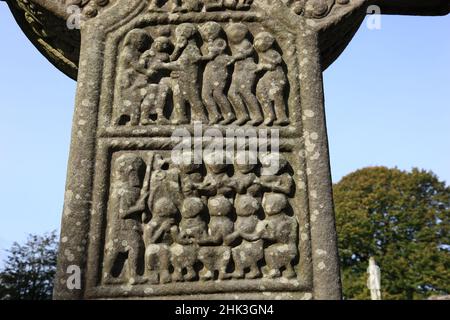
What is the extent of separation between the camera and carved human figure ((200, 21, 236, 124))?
9.87 ft

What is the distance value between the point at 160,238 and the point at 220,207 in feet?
1.38

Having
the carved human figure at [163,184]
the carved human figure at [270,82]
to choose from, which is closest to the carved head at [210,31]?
the carved human figure at [270,82]

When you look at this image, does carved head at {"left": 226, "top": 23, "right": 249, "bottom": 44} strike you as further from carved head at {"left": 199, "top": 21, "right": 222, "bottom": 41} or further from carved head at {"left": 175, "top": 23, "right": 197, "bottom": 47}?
carved head at {"left": 175, "top": 23, "right": 197, "bottom": 47}

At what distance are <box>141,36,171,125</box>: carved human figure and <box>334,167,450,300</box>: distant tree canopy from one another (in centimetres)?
2209

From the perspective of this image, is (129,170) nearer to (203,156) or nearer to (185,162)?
(185,162)

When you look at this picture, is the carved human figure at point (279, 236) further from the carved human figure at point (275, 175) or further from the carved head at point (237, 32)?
the carved head at point (237, 32)

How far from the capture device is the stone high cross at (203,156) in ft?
8.60

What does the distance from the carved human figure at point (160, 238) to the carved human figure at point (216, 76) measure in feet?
2.24

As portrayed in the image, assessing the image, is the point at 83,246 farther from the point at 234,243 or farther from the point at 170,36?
the point at 170,36

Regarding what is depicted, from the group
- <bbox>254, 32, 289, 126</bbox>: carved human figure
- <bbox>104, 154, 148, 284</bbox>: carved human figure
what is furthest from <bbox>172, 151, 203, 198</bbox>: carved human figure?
<bbox>254, 32, 289, 126</bbox>: carved human figure

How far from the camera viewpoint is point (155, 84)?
3.07 meters

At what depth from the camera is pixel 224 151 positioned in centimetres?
291

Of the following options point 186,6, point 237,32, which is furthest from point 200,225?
point 186,6

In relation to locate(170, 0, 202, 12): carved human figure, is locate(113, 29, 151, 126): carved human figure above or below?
below
